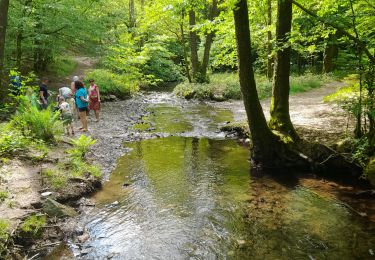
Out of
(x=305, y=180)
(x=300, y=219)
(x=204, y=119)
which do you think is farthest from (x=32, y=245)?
(x=204, y=119)

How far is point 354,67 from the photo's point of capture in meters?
7.68

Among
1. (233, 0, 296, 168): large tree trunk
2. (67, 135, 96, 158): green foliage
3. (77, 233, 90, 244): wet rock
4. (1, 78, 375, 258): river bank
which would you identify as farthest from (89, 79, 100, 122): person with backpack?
(77, 233, 90, 244): wet rock

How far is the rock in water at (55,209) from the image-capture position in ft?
20.4

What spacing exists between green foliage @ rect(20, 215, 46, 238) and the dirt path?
7.38 meters

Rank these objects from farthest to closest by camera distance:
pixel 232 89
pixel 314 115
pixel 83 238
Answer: pixel 232 89
pixel 314 115
pixel 83 238

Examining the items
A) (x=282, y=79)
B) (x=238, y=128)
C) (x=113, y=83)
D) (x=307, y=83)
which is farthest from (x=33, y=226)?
(x=307, y=83)

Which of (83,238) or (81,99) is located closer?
(83,238)

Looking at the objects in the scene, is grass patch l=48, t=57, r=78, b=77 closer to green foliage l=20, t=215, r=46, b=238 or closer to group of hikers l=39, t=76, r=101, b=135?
group of hikers l=39, t=76, r=101, b=135

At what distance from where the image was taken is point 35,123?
9297 millimetres

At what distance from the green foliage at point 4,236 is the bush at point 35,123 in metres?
4.32

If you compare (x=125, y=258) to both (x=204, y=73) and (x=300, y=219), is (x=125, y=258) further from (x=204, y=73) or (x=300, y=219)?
(x=204, y=73)

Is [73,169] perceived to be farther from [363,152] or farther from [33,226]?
[363,152]

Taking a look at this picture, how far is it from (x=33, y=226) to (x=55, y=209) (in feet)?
2.42

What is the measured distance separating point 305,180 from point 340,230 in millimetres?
2457
